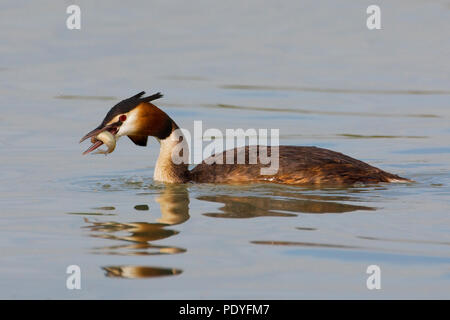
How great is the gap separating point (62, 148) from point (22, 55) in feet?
26.4

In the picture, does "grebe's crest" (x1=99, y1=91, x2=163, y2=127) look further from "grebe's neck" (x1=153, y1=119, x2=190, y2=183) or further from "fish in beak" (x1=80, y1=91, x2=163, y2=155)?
"grebe's neck" (x1=153, y1=119, x2=190, y2=183)

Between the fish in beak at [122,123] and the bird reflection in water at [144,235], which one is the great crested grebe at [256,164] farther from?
the bird reflection in water at [144,235]

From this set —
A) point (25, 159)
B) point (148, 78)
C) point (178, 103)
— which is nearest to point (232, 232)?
point (25, 159)

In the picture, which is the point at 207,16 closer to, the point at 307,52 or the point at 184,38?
the point at 184,38

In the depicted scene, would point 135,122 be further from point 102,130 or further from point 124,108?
point 102,130

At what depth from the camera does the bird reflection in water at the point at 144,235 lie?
8.63m

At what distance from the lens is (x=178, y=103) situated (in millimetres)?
19266

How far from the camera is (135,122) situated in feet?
41.2

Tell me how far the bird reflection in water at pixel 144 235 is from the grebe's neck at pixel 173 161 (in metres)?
0.76

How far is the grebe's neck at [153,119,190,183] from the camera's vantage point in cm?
1288

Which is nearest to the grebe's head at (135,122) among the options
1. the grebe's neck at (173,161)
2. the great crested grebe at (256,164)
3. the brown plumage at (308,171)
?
the great crested grebe at (256,164)

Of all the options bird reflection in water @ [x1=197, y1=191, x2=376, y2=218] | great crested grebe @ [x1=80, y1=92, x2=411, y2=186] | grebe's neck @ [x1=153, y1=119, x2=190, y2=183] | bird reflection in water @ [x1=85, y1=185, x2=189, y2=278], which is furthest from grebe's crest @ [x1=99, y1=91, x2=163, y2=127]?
bird reflection in water @ [x1=197, y1=191, x2=376, y2=218]

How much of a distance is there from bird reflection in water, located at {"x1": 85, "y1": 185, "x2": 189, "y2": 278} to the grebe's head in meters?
0.96

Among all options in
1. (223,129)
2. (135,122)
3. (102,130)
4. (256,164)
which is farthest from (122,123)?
(223,129)
